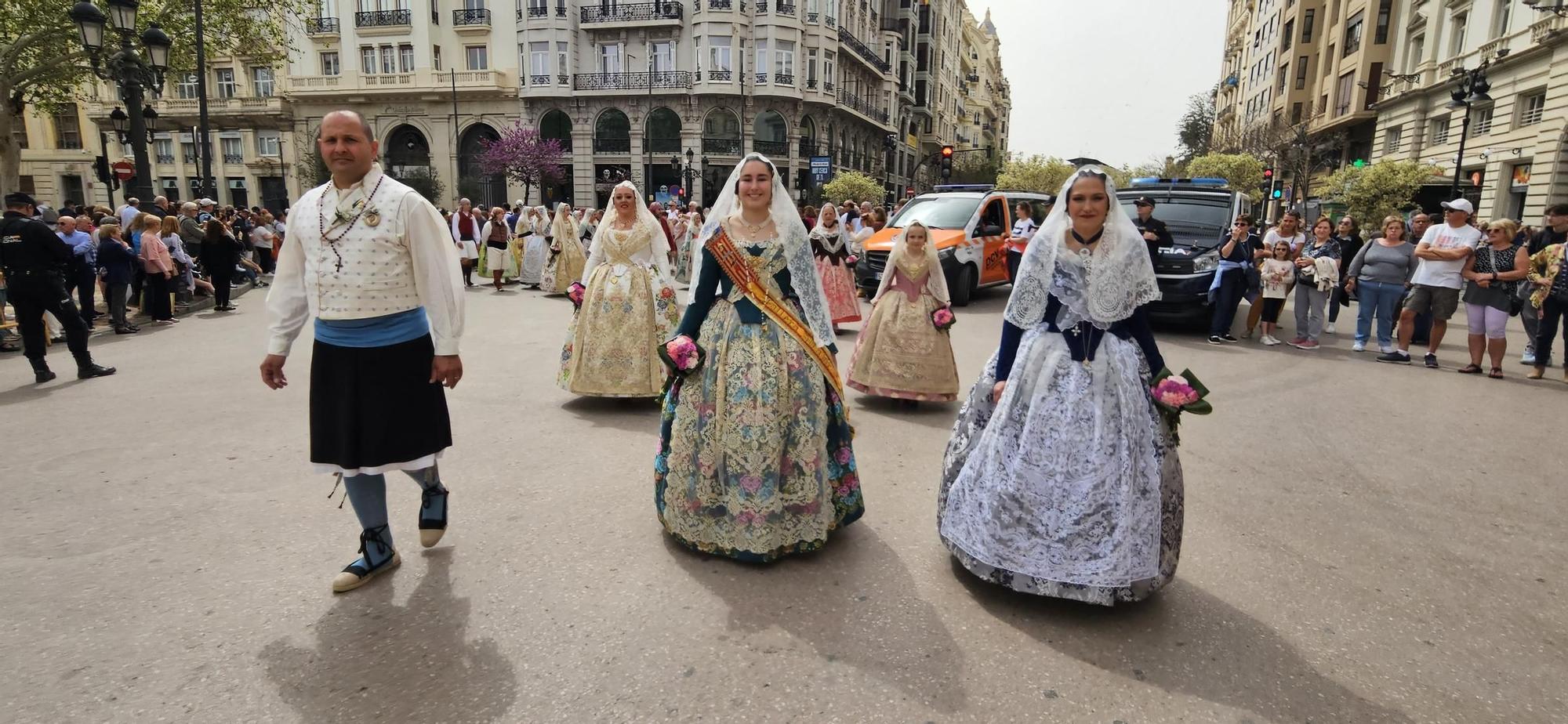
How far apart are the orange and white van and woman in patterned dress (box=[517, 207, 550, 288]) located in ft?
22.5

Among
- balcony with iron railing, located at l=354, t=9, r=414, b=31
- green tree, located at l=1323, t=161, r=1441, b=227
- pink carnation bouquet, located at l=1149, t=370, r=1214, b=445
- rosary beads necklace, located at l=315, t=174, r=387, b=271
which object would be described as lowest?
pink carnation bouquet, located at l=1149, t=370, r=1214, b=445

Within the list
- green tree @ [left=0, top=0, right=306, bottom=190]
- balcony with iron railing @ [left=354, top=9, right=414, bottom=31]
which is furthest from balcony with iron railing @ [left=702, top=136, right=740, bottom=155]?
green tree @ [left=0, top=0, right=306, bottom=190]

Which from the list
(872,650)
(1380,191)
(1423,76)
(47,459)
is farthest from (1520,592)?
(1423,76)

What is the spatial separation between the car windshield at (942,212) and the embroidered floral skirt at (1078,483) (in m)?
11.0

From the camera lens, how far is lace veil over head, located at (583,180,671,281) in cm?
688

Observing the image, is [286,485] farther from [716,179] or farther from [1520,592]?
[716,179]

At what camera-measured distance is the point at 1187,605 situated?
11.3ft

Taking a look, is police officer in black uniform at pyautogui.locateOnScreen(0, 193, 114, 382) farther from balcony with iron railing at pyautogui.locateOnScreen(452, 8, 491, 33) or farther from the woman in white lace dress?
balcony with iron railing at pyautogui.locateOnScreen(452, 8, 491, 33)

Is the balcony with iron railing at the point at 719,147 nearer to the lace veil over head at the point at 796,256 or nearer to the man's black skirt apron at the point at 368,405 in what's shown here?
the lace veil over head at the point at 796,256

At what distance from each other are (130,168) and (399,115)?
27.3m

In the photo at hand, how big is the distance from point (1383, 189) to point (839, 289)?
23.9 metres

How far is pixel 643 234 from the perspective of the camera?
22.6ft

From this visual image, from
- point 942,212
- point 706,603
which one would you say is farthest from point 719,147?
point 706,603

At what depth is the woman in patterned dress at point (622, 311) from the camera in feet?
22.0
